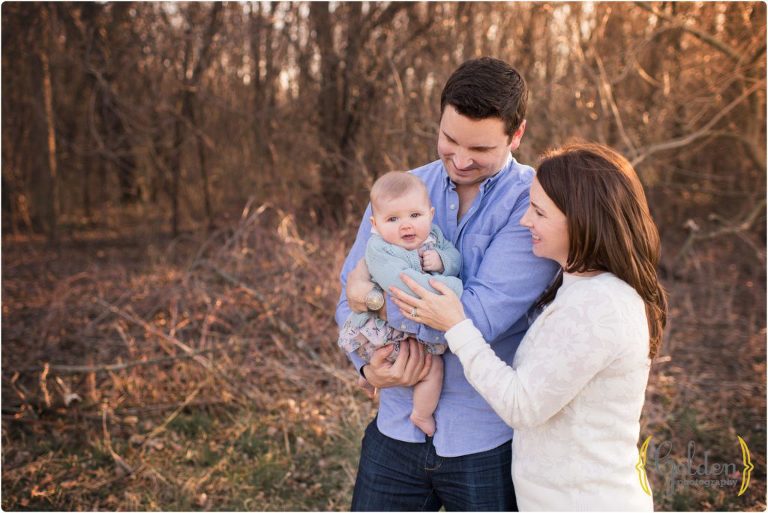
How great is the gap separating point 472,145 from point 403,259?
0.42 m

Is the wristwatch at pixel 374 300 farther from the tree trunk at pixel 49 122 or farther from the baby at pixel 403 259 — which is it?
the tree trunk at pixel 49 122

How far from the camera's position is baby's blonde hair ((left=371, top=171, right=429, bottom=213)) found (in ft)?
7.25

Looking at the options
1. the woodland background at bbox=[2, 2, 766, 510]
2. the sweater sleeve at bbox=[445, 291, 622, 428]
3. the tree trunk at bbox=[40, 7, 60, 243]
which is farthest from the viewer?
the tree trunk at bbox=[40, 7, 60, 243]

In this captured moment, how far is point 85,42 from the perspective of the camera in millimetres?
9930

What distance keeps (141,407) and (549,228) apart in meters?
4.06

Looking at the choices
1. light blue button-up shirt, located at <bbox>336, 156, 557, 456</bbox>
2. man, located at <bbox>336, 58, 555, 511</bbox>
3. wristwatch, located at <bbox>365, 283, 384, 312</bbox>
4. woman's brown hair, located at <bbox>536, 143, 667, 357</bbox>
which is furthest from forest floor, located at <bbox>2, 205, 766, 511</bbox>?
woman's brown hair, located at <bbox>536, 143, 667, 357</bbox>

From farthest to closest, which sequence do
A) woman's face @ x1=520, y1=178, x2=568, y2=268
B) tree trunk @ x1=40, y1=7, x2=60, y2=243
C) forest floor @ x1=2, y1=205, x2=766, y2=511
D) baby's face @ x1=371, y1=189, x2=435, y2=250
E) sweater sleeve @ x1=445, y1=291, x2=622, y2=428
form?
tree trunk @ x1=40, y1=7, x2=60, y2=243 < forest floor @ x1=2, y1=205, x2=766, y2=511 < baby's face @ x1=371, y1=189, x2=435, y2=250 < woman's face @ x1=520, y1=178, x2=568, y2=268 < sweater sleeve @ x1=445, y1=291, x2=622, y2=428

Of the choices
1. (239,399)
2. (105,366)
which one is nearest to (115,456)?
(105,366)

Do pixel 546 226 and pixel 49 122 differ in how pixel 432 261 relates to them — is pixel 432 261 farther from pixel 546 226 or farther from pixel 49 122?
pixel 49 122

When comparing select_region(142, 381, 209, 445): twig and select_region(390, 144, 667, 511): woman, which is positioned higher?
select_region(390, 144, 667, 511): woman

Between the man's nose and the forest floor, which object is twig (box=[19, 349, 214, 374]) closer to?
the forest floor

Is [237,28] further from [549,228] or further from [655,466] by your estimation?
[549,228]

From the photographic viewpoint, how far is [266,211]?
874 centimetres


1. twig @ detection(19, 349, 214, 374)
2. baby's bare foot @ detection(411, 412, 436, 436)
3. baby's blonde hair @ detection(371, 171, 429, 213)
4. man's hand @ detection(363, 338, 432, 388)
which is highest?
baby's blonde hair @ detection(371, 171, 429, 213)
